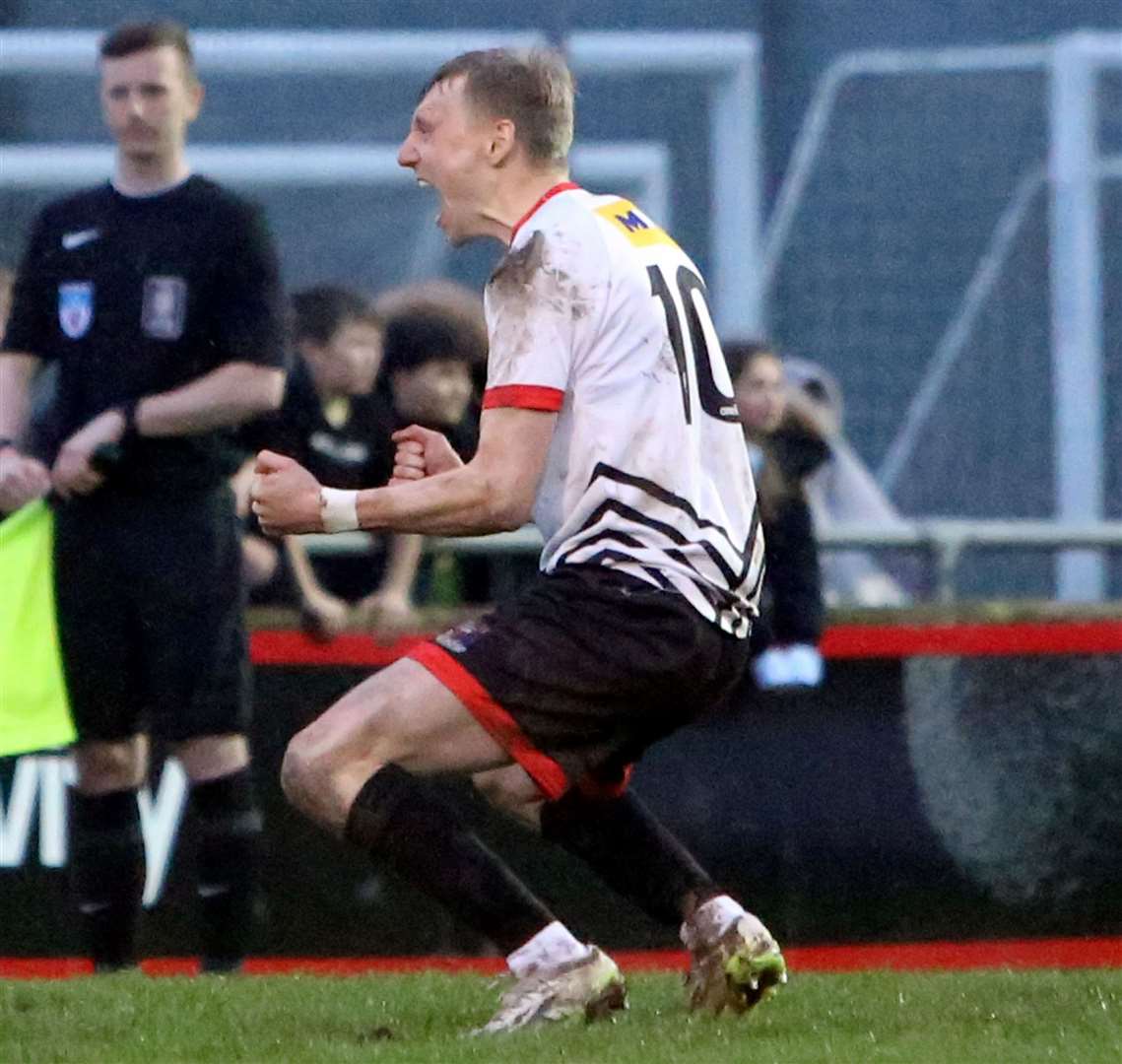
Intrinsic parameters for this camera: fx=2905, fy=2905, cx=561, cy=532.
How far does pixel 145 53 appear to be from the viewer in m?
7.50

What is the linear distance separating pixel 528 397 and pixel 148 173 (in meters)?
2.27

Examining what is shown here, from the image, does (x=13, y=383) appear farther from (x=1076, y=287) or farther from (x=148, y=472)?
(x=1076, y=287)

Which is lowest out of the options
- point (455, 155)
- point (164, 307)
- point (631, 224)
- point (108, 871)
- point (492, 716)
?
point (108, 871)

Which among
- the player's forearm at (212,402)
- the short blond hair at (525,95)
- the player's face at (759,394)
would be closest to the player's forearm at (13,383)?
the player's forearm at (212,402)

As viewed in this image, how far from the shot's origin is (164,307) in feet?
24.1

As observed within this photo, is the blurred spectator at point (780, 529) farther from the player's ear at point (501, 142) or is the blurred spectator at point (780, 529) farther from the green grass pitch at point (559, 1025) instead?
the player's ear at point (501, 142)

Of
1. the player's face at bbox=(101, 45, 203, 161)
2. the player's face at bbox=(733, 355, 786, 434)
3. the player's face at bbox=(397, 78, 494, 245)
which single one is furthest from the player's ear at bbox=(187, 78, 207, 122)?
the player's face at bbox=(733, 355, 786, 434)

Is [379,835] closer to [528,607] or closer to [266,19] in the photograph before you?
[528,607]

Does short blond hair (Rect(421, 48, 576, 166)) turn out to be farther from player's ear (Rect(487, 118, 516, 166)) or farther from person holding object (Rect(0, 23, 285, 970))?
person holding object (Rect(0, 23, 285, 970))

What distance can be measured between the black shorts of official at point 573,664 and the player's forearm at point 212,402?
5.62ft

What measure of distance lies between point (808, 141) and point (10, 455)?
3910 millimetres

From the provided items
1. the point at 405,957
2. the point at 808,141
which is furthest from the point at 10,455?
the point at 808,141

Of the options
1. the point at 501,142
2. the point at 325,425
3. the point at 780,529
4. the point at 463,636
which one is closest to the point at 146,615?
the point at 325,425

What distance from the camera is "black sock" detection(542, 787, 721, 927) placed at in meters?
5.99
